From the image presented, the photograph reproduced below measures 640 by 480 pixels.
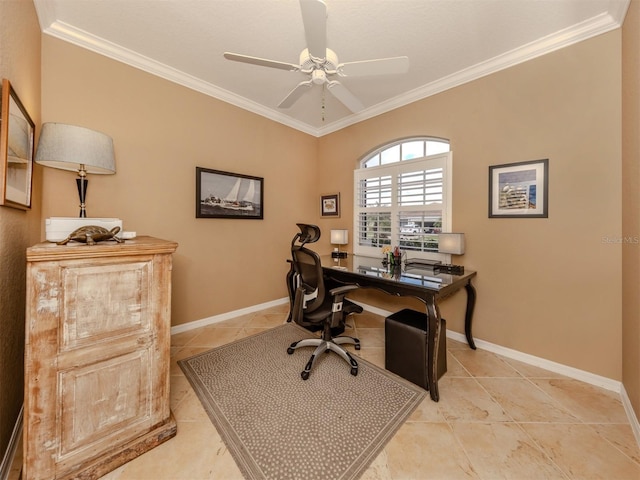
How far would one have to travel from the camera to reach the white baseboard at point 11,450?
113cm

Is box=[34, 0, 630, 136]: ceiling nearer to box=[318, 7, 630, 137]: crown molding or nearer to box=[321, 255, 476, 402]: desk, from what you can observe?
box=[318, 7, 630, 137]: crown molding

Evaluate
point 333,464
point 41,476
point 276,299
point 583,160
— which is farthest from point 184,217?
point 583,160

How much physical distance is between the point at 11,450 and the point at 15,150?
5.35 feet

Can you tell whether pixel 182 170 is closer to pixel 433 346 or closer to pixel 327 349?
pixel 327 349

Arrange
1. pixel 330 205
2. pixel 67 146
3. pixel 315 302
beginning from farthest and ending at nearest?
pixel 330 205, pixel 315 302, pixel 67 146

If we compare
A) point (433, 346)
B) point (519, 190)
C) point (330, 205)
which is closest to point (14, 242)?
point (433, 346)

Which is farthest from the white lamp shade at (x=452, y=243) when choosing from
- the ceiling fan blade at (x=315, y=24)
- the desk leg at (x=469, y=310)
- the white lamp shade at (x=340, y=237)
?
the ceiling fan blade at (x=315, y=24)

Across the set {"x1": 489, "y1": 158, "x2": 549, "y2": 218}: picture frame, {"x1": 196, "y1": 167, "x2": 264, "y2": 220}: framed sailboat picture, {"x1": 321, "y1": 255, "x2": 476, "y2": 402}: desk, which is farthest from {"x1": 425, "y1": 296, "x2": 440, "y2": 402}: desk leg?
{"x1": 196, "y1": 167, "x2": 264, "y2": 220}: framed sailboat picture

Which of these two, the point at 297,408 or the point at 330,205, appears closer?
the point at 297,408

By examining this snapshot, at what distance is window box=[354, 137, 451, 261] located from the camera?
2.72 metres

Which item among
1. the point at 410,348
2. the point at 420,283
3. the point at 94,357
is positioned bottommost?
the point at 410,348

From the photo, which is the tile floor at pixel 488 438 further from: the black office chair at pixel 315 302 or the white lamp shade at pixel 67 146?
the white lamp shade at pixel 67 146

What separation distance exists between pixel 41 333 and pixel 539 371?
3.35 m

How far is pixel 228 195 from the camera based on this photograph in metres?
3.01
